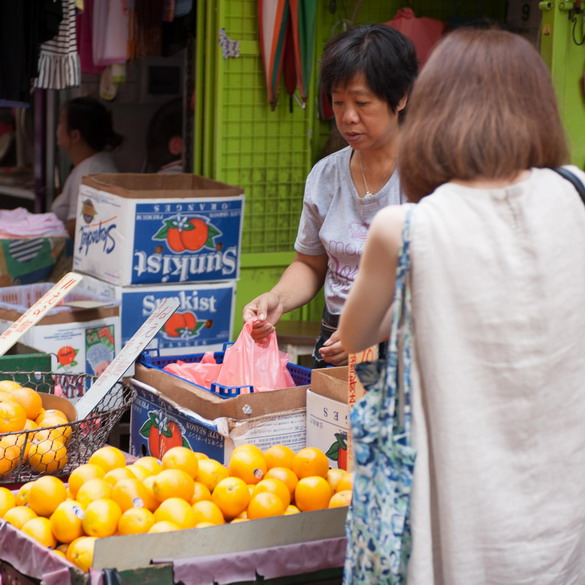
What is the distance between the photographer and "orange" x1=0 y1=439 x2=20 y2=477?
223 cm

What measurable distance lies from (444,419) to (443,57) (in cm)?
58

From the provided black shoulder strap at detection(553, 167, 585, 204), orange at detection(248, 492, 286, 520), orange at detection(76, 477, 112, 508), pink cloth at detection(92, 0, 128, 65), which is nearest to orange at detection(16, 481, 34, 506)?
orange at detection(76, 477, 112, 508)

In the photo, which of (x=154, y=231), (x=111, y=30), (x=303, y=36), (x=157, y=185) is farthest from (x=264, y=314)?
(x=111, y=30)

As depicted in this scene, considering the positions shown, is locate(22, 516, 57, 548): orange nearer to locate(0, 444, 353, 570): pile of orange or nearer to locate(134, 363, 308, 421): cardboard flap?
locate(0, 444, 353, 570): pile of orange

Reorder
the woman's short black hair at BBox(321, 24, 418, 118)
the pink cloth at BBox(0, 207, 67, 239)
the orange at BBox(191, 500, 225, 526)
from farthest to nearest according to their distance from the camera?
the pink cloth at BBox(0, 207, 67, 239) → the woman's short black hair at BBox(321, 24, 418, 118) → the orange at BBox(191, 500, 225, 526)

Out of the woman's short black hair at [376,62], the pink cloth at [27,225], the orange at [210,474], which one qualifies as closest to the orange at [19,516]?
the orange at [210,474]

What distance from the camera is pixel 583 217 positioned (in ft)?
5.42

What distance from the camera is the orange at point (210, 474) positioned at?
6.93ft

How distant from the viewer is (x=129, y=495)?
6.39 ft

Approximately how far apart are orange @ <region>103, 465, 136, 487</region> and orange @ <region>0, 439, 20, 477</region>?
277 millimetres

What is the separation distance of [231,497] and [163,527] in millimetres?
198

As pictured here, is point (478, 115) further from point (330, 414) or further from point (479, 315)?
point (330, 414)

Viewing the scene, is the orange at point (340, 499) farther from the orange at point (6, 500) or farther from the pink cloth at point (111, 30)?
the pink cloth at point (111, 30)

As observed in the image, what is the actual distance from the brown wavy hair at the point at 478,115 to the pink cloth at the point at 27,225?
11.9 feet
